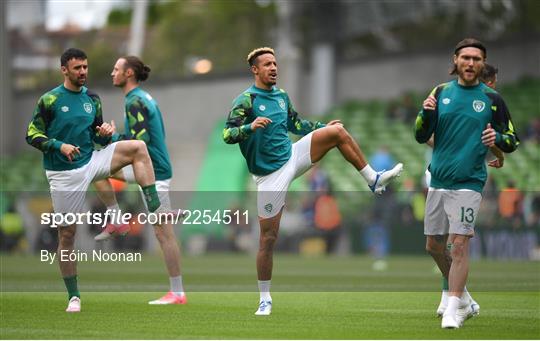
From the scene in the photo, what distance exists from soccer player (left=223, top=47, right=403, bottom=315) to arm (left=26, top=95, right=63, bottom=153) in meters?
1.92

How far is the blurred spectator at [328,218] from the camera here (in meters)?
30.5

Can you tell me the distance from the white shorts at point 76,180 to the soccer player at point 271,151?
1.54m

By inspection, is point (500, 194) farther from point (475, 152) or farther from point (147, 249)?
point (475, 152)

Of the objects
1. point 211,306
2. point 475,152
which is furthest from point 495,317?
point 211,306

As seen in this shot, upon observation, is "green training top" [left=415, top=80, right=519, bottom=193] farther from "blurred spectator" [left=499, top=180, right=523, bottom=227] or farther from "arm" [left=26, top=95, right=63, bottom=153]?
"blurred spectator" [left=499, top=180, right=523, bottom=227]

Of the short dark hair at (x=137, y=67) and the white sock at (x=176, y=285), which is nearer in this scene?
the white sock at (x=176, y=285)

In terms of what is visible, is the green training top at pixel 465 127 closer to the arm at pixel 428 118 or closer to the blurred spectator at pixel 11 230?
the arm at pixel 428 118

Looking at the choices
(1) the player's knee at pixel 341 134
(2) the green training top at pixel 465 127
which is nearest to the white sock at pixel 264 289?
(1) the player's knee at pixel 341 134

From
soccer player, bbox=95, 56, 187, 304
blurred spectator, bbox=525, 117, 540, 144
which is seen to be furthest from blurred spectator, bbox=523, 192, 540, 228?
soccer player, bbox=95, 56, 187, 304

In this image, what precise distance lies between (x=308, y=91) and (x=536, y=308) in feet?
84.3

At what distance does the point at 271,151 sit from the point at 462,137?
234cm

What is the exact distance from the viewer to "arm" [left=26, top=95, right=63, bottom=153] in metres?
12.8

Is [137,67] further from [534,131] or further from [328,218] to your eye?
[534,131]

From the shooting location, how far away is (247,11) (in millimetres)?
40281
